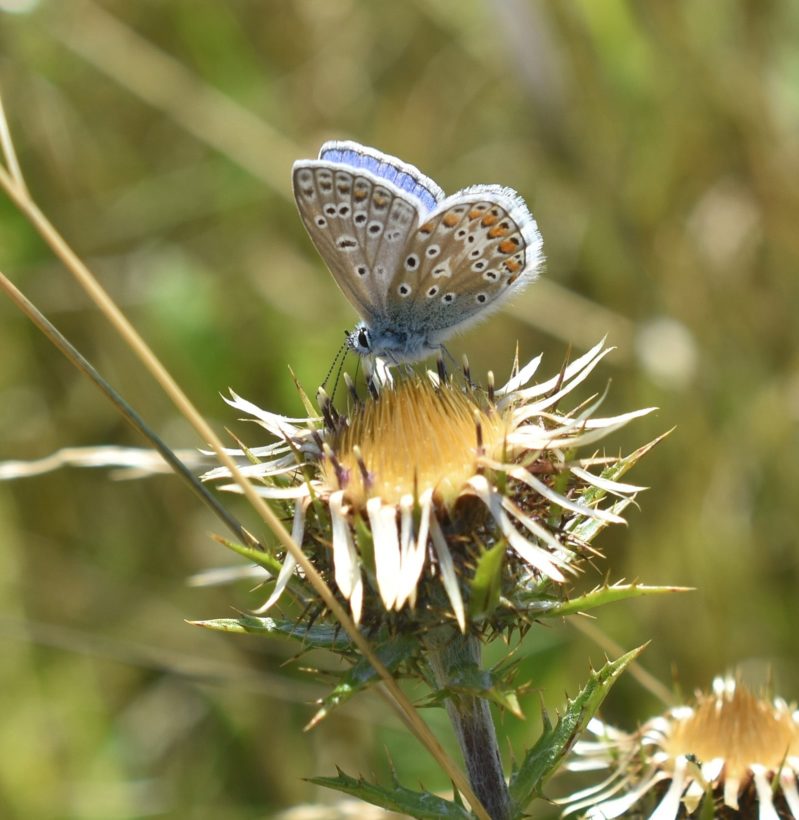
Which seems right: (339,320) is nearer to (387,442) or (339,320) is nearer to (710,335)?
(710,335)

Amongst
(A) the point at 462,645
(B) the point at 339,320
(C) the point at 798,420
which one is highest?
(B) the point at 339,320

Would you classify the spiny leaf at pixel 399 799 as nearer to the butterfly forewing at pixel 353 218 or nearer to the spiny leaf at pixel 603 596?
the spiny leaf at pixel 603 596

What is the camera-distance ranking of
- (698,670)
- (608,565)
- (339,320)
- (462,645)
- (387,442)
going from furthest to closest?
(339,320) → (608,565) → (698,670) → (387,442) → (462,645)

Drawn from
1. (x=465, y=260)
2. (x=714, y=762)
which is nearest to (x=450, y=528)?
(x=714, y=762)

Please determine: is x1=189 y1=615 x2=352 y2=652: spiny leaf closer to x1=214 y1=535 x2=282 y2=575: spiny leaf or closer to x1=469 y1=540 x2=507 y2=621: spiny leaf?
x1=214 y1=535 x2=282 y2=575: spiny leaf

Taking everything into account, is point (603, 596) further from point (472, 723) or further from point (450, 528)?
point (472, 723)

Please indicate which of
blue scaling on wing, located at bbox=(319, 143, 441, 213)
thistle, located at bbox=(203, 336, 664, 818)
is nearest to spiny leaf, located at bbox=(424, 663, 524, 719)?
thistle, located at bbox=(203, 336, 664, 818)

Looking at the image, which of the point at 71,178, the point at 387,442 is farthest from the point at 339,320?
the point at 387,442
